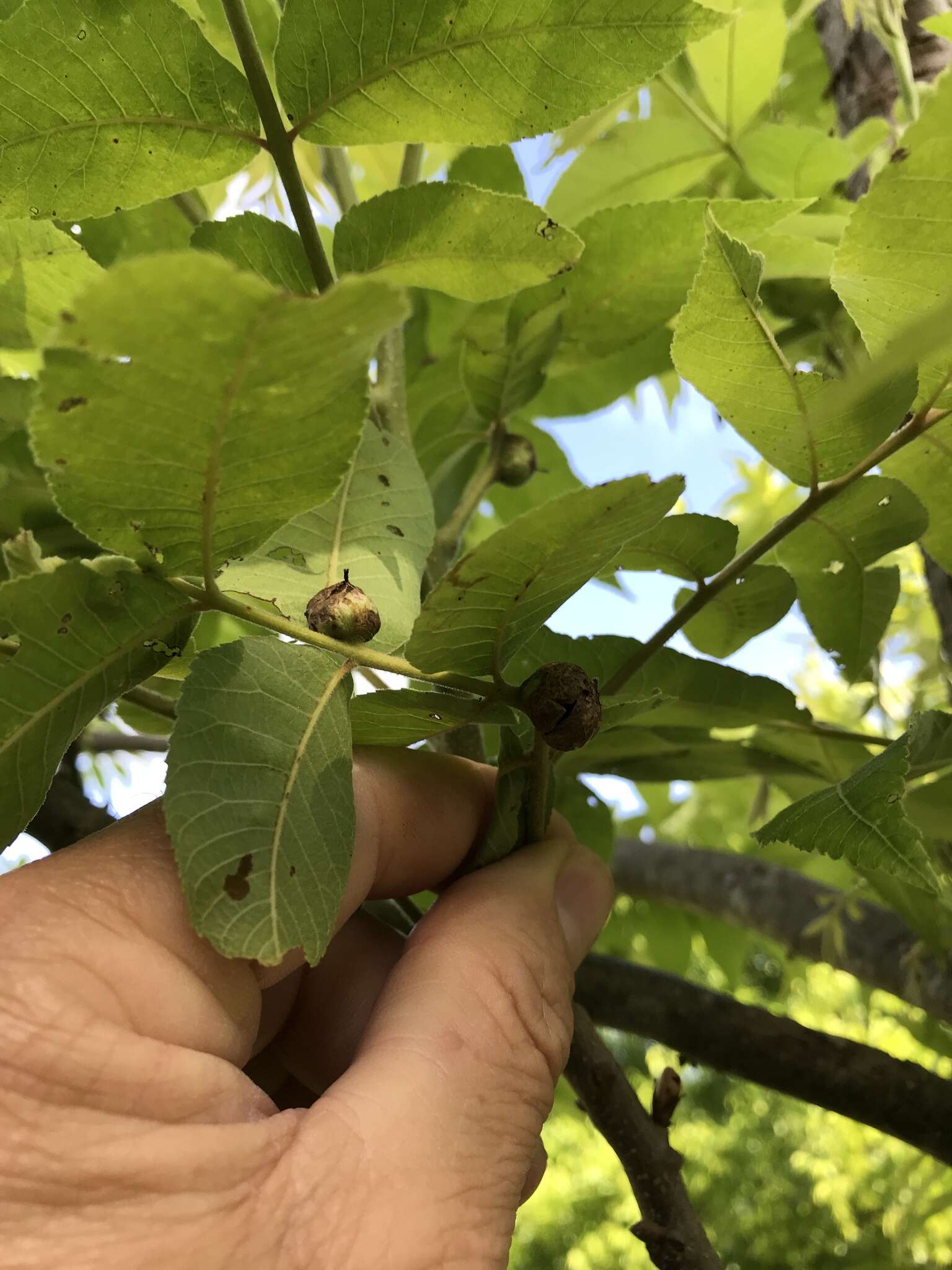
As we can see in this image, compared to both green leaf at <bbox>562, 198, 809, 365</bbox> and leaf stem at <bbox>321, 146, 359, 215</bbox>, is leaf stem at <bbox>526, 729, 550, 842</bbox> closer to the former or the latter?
green leaf at <bbox>562, 198, 809, 365</bbox>

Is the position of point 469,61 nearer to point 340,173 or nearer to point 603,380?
point 340,173

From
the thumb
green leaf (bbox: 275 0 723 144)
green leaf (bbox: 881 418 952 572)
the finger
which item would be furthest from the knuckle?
green leaf (bbox: 275 0 723 144)

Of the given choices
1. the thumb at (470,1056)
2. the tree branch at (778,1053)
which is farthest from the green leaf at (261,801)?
the tree branch at (778,1053)

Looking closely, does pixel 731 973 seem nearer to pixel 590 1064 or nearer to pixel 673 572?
pixel 590 1064

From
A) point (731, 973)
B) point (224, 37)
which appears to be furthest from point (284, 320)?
point (731, 973)

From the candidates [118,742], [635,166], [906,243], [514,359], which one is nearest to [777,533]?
[906,243]

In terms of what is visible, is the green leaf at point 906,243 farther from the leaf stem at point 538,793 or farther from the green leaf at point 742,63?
the green leaf at point 742,63
